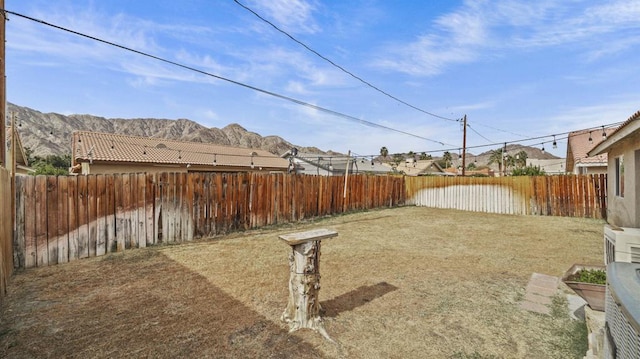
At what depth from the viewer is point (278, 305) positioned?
3480 millimetres

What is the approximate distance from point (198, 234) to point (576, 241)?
919 centimetres

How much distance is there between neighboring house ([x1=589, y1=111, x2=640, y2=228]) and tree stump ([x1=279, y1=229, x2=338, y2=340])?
526 centimetres

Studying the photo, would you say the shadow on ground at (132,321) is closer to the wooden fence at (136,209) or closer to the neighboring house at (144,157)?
the wooden fence at (136,209)

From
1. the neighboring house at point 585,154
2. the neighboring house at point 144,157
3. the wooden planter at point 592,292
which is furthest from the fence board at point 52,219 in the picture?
the neighboring house at point 585,154

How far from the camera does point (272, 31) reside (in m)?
6.88

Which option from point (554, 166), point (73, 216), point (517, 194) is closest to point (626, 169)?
point (517, 194)

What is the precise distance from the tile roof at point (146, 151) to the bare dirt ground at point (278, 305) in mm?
10144

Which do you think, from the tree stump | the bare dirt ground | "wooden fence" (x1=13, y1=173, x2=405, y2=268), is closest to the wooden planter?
the bare dirt ground

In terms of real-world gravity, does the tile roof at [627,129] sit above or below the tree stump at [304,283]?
above

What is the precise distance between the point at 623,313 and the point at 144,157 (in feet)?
56.6

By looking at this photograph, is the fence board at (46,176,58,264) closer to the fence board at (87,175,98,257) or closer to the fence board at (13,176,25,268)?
the fence board at (13,176,25,268)

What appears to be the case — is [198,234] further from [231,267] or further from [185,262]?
[231,267]

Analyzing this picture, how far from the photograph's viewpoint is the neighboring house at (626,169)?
5145mm

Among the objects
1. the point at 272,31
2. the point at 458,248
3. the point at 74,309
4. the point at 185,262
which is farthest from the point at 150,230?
the point at 458,248
